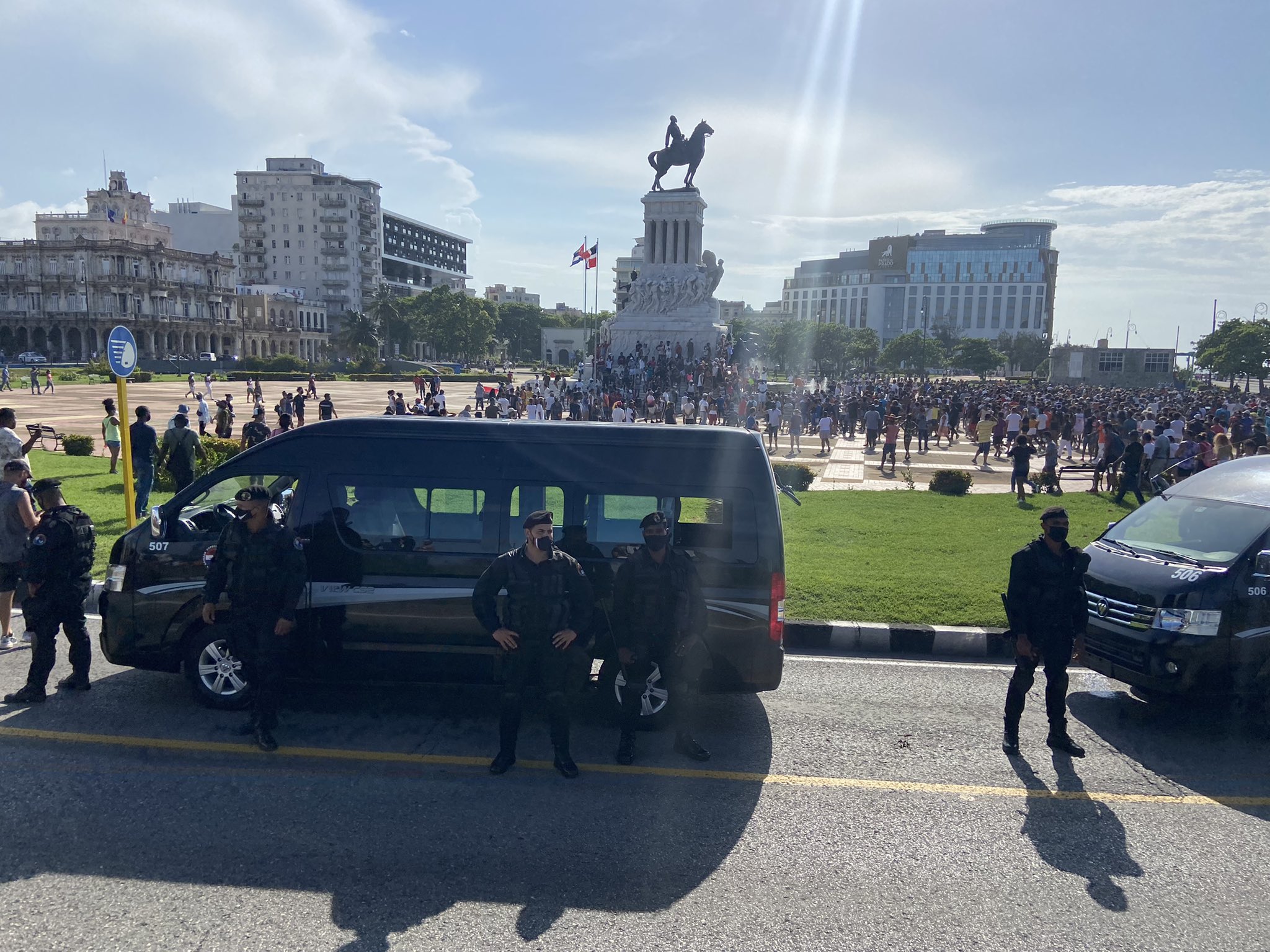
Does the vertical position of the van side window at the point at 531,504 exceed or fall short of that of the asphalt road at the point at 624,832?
it exceeds it

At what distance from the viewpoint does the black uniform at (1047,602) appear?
573 centimetres

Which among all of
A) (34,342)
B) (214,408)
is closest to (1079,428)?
(214,408)

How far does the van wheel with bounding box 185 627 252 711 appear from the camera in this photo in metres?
6.20

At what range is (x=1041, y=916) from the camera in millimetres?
4027

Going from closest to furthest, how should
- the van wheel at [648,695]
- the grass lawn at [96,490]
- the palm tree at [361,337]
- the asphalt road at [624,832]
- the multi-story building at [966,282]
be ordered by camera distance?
the asphalt road at [624,832]
the van wheel at [648,695]
the grass lawn at [96,490]
the palm tree at [361,337]
the multi-story building at [966,282]

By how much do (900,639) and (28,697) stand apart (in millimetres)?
7183

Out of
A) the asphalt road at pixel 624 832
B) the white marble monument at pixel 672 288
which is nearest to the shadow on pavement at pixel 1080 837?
the asphalt road at pixel 624 832

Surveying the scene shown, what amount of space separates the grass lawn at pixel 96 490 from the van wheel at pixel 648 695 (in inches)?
253

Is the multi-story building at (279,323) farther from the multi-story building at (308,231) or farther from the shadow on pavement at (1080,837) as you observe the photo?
the shadow on pavement at (1080,837)

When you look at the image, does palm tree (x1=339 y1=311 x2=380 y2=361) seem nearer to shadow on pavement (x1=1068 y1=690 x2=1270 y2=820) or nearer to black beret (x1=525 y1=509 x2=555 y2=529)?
black beret (x1=525 y1=509 x2=555 y2=529)

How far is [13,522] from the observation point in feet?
23.2

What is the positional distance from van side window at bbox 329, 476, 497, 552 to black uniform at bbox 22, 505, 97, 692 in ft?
6.46

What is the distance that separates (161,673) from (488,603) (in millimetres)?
3654

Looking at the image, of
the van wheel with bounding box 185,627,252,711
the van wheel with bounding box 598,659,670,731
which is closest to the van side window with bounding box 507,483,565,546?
the van wheel with bounding box 598,659,670,731
